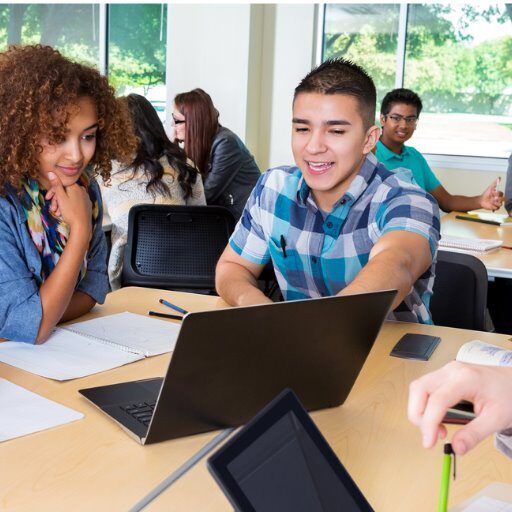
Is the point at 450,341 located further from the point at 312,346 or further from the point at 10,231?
the point at 10,231

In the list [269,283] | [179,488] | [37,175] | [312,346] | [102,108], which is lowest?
[269,283]

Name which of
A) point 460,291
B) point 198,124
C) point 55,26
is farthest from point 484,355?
point 55,26

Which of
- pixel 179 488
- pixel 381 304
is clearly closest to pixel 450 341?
pixel 381 304

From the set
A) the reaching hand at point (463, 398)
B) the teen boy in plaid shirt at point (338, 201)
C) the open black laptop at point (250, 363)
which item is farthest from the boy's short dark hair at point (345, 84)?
the reaching hand at point (463, 398)

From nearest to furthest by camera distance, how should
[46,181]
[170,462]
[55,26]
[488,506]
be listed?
[488,506] → [170,462] → [46,181] → [55,26]

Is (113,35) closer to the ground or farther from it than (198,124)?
farther from it

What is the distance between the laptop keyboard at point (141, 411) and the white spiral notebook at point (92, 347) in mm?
164

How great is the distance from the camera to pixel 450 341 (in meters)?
1.71

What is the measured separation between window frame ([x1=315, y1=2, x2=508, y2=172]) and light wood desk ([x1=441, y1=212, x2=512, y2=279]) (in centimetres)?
175

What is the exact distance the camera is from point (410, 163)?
Answer: 4.75m

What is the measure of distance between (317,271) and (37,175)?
727 mm

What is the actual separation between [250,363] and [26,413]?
38 cm

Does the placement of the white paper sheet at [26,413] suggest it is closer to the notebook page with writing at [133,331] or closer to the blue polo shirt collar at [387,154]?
the notebook page with writing at [133,331]

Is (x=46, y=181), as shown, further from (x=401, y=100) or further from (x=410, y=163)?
(x=401, y=100)
